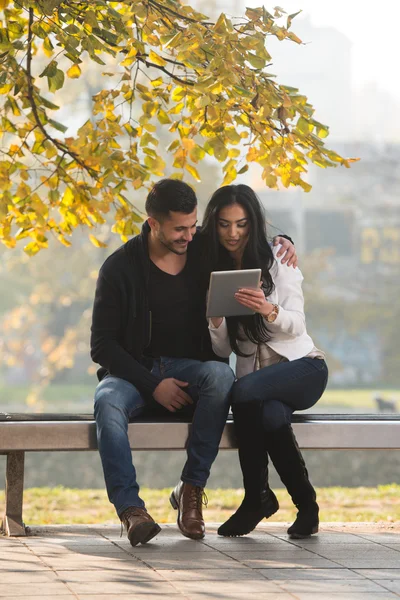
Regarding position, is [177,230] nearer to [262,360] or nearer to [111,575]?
[262,360]

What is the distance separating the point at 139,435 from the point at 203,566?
740mm

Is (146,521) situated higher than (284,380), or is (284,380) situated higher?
(284,380)

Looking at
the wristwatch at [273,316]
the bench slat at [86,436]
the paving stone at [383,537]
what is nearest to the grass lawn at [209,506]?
the paving stone at [383,537]

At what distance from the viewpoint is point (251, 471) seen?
4.36 meters

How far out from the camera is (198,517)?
4375 mm

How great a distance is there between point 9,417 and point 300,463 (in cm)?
127

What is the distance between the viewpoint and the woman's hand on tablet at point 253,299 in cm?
429

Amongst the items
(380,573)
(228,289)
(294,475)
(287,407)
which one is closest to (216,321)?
(228,289)

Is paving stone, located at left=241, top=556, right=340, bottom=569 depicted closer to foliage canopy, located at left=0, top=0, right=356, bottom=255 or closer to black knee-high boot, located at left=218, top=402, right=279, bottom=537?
black knee-high boot, located at left=218, top=402, right=279, bottom=537

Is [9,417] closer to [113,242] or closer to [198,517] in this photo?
[198,517]

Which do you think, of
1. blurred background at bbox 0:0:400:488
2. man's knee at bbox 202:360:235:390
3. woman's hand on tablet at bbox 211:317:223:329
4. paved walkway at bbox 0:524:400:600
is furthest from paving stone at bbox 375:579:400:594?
blurred background at bbox 0:0:400:488

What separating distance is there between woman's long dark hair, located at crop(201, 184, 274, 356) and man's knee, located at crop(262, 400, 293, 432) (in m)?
0.29

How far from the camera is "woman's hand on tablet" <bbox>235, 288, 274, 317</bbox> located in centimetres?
429

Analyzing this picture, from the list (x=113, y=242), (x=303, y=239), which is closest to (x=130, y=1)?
(x=113, y=242)
